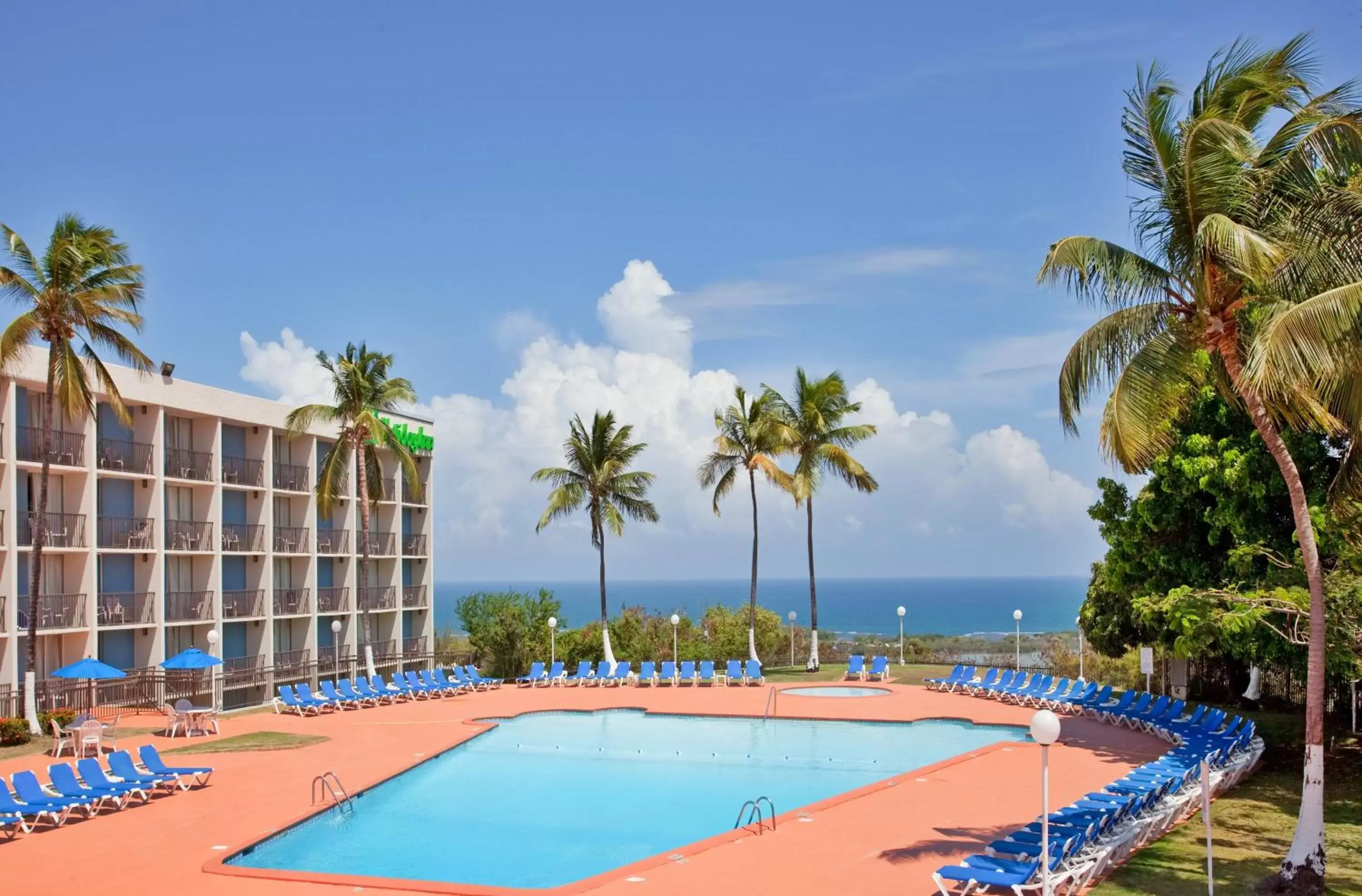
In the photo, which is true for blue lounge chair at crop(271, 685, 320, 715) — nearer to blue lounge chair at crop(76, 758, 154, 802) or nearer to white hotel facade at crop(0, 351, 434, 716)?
white hotel facade at crop(0, 351, 434, 716)

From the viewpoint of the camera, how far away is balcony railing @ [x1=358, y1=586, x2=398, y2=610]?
1496 inches

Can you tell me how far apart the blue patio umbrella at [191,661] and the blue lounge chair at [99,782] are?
7549mm

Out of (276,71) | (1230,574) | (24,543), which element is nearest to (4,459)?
(24,543)

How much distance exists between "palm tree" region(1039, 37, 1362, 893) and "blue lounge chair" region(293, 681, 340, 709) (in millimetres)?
19972

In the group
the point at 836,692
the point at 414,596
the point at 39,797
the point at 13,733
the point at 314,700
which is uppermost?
the point at 414,596

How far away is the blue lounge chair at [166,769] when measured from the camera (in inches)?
664

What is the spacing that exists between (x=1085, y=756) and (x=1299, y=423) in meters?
6.85

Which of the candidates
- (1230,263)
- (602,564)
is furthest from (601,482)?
(1230,263)

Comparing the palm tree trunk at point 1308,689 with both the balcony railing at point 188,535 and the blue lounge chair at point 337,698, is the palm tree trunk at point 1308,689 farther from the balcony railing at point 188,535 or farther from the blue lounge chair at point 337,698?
the balcony railing at point 188,535

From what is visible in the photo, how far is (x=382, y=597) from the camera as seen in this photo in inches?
1515

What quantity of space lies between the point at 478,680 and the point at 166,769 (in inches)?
582

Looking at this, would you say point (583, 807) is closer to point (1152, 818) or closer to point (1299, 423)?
point (1152, 818)

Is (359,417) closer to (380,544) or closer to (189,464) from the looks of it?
(189,464)

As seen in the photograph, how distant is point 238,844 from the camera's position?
1360 cm
